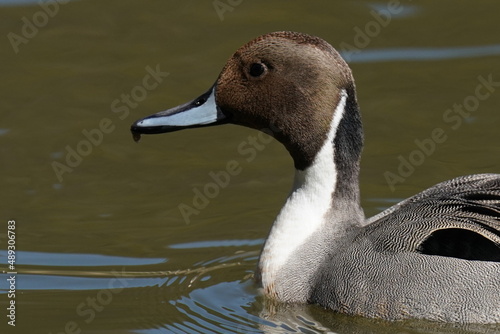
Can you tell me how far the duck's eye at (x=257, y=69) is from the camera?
6.79m

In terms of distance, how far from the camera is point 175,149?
9117 millimetres

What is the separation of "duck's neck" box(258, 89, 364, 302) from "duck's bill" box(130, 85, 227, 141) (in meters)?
0.62

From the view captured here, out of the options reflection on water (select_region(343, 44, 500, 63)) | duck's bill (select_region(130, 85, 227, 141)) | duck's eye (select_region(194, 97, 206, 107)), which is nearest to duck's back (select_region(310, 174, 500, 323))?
duck's bill (select_region(130, 85, 227, 141))

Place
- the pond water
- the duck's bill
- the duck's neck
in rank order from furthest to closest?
the pond water, the duck's bill, the duck's neck

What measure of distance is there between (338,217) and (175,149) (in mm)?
2534

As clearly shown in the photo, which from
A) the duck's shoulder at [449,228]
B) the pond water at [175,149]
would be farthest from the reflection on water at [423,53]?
the duck's shoulder at [449,228]

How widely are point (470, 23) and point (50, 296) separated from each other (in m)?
5.23

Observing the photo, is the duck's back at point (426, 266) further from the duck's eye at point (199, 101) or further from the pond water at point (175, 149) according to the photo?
the duck's eye at point (199, 101)

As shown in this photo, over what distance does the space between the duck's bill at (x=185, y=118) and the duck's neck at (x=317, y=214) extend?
616 millimetres

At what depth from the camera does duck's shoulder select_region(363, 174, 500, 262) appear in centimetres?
646

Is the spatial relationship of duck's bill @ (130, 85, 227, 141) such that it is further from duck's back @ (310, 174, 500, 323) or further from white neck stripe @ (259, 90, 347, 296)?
duck's back @ (310, 174, 500, 323)

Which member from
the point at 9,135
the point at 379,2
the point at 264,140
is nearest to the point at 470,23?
the point at 379,2

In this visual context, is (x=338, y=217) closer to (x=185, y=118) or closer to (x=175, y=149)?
(x=185, y=118)

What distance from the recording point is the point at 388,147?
355 inches
